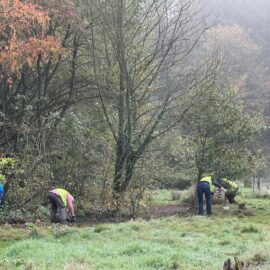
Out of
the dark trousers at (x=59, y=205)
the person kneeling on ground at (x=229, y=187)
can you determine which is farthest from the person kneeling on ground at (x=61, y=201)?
the person kneeling on ground at (x=229, y=187)

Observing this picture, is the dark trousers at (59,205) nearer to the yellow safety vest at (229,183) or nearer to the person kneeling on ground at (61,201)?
the person kneeling on ground at (61,201)

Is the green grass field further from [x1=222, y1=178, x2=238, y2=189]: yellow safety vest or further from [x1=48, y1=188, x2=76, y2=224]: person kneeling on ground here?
[x1=222, y1=178, x2=238, y2=189]: yellow safety vest

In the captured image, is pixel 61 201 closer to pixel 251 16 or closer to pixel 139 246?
pixel 139 246

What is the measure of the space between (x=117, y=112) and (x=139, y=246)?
10.1m

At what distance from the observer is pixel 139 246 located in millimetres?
Result: 8680

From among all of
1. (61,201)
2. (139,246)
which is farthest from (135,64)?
(139,246)

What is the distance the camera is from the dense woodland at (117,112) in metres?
15.5

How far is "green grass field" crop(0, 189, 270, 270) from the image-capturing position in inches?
287

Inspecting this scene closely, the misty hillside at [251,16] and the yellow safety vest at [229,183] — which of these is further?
the misty hillside at [251,16]

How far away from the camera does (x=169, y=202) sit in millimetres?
21828

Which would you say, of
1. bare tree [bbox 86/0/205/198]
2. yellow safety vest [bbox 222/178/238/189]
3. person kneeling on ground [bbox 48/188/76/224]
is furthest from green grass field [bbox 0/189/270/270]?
yellow safety vest [bbox 222/178/238/189]

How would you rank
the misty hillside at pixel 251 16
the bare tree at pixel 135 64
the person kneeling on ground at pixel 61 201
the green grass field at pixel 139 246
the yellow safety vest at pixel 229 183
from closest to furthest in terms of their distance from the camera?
the green grass field at pixel 139 246 < the person kneeling on ground at pixel 61 201 < the bare tree at pixel 135 64 < the yellow safety vest at pixel 229 183 < the misty hillside at pixel 251 16

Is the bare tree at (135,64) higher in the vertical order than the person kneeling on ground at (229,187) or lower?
higher

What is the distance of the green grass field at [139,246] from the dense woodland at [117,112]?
3503 mm
